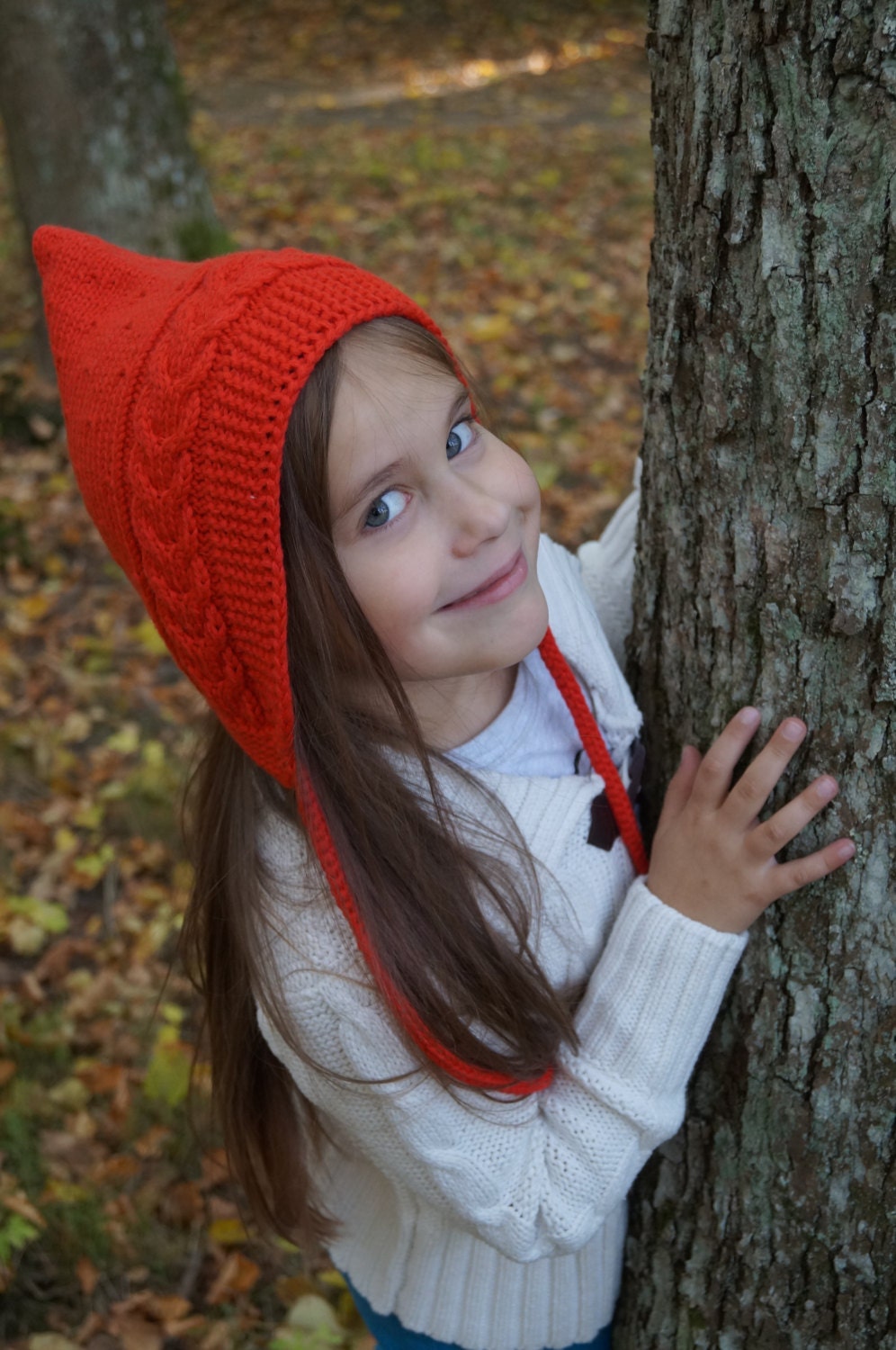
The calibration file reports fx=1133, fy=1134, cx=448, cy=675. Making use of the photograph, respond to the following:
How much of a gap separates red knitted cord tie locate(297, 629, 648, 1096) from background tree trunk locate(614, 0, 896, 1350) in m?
0.09

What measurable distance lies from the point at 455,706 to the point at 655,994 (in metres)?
0.49

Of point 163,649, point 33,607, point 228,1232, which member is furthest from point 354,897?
point 33,607

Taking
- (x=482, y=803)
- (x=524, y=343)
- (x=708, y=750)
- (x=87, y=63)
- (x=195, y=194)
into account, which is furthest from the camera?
(x=524, y=343)

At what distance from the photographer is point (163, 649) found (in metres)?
4.06

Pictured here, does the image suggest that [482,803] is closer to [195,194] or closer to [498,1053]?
[498,1053]

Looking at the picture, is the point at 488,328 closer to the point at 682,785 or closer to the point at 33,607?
the point at 33,607

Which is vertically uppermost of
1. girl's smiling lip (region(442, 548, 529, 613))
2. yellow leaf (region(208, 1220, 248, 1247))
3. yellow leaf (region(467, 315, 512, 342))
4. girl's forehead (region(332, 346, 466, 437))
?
girl's forehead (region(332, 346, 466, 437))

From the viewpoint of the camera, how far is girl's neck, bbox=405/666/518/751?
1.63 metres

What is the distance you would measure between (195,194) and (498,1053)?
442 cm

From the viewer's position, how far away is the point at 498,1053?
1521 millimetres

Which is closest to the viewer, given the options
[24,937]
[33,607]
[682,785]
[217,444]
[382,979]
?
[217,444]

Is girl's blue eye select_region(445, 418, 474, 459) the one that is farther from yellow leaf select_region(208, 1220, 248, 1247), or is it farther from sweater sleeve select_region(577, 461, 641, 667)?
yellow leaf select_region(208, 1220, 248, 1247)

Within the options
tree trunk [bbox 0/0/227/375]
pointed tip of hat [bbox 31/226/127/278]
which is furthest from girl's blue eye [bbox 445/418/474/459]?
tree trunk [bbox 0/0/227/375]

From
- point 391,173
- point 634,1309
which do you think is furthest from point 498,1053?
point 391,173
